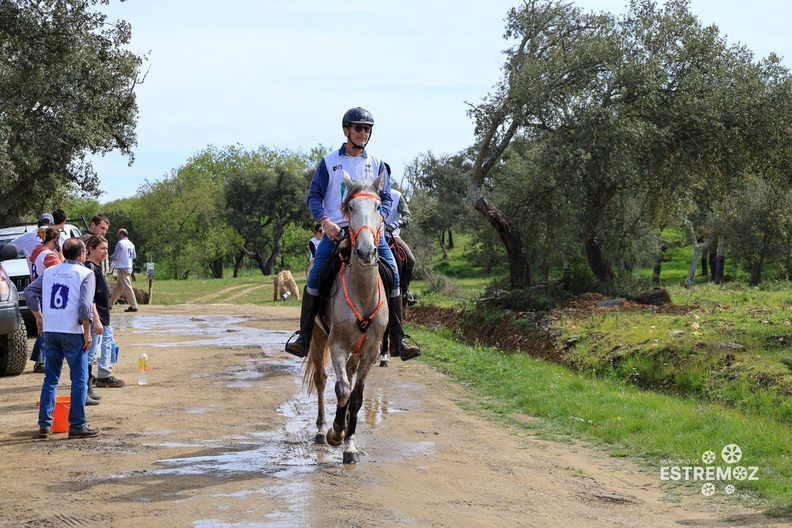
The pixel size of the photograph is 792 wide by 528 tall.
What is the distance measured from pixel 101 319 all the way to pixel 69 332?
1915 mm

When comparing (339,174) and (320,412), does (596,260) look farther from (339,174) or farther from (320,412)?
(339,174)

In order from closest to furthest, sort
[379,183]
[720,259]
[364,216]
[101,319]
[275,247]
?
1. [364,216]
2. [379,183]
3. [101,319]
4. [720,259]
5. [275,247]

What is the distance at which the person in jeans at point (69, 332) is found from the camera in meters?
8.30

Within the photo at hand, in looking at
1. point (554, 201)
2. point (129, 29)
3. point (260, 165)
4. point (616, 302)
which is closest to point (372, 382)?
point (616, 302)

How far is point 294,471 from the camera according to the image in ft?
22.3

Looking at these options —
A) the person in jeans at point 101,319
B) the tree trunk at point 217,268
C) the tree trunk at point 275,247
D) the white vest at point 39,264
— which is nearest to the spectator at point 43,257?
the white vest at point 39,264

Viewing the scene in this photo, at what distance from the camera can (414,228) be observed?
44.2 meters

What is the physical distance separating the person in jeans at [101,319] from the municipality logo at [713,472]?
663 centimetres

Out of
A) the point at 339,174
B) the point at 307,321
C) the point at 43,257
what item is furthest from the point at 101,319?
the point at 339,174

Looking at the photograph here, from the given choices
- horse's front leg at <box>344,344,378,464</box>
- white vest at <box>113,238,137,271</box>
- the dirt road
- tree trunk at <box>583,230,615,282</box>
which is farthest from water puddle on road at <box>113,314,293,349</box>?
tree trunk at <box>583,230,615,282</box>

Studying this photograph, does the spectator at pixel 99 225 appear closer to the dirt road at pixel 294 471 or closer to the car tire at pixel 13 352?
the car tire at pixel 13 352

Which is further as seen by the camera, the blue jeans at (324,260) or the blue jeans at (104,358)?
the blue jeans at (104,358)

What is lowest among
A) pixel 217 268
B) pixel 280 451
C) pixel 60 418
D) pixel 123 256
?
pixel 280 451

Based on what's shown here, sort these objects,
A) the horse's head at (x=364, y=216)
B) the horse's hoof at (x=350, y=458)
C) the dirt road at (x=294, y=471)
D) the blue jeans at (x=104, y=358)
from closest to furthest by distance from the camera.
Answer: the dirt road at (x=294, y=471) < the horse's head at (x=364, y=216) < the horse's hoof at (x=350, y=458) < the blue jeans at (x=104, y=358)
